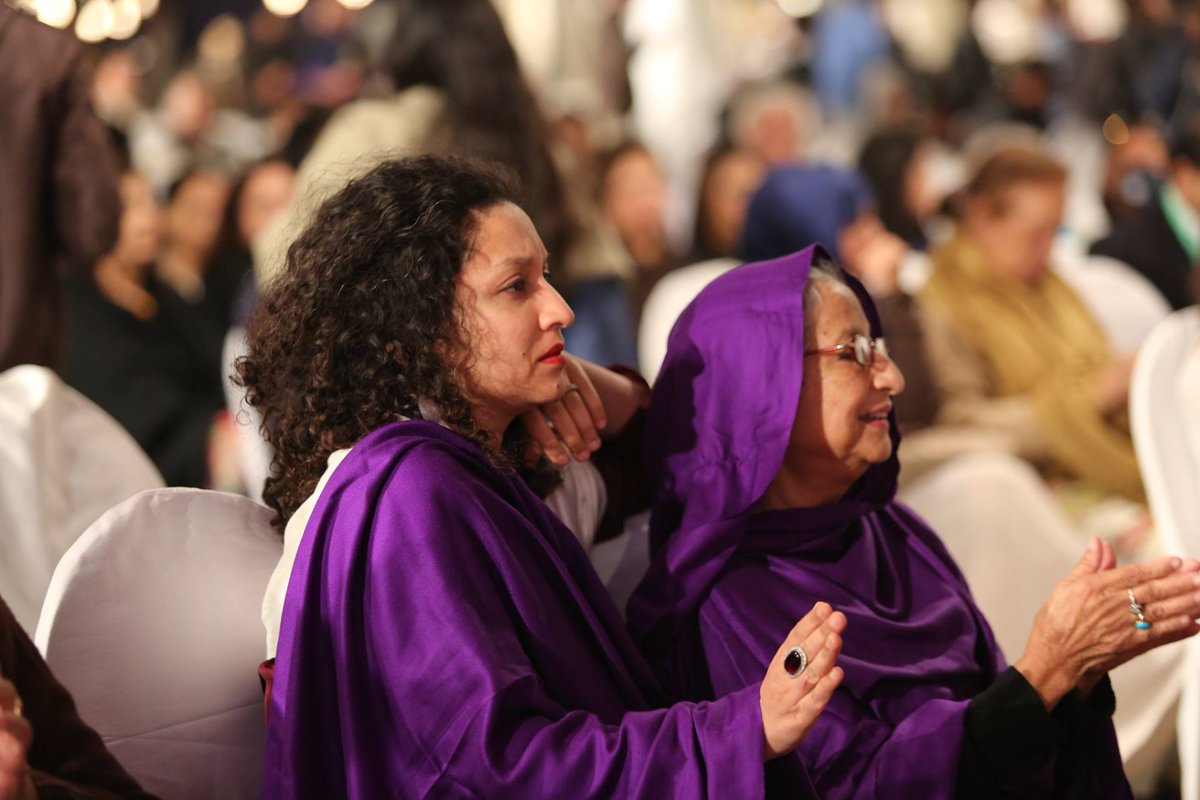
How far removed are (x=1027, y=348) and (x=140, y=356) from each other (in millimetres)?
2910

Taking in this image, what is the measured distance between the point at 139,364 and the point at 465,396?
→ 3.39 m

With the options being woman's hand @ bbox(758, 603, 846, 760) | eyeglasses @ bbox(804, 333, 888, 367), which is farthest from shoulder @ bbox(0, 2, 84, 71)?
woman's hand @ bbox(758, 603, 846, 760)

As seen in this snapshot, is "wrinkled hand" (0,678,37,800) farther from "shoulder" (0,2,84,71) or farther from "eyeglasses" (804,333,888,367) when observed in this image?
"shoulder" (0,2,84,71)

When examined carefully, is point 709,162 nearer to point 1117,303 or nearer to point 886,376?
point 1117,303

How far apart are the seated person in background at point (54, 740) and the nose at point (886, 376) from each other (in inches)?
47.9

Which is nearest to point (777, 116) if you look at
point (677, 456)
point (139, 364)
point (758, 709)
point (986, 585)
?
point (139, 364)

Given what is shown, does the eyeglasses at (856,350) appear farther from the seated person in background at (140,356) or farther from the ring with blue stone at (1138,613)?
the seated person in background at (140,356)

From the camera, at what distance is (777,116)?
8.07 m

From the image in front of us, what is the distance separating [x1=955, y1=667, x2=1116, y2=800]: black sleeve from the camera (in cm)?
210

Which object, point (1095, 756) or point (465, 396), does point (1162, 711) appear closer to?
point (1095, 756)

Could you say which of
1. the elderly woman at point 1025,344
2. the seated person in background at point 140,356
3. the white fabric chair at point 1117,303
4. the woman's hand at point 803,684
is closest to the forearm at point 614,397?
the woman's hand at point 803,684

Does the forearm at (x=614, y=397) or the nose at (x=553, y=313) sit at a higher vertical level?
the nose at (x=553, y=313)

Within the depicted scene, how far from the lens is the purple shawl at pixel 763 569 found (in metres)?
2.25

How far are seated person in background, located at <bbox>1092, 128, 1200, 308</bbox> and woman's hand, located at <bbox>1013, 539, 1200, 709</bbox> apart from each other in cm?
441
